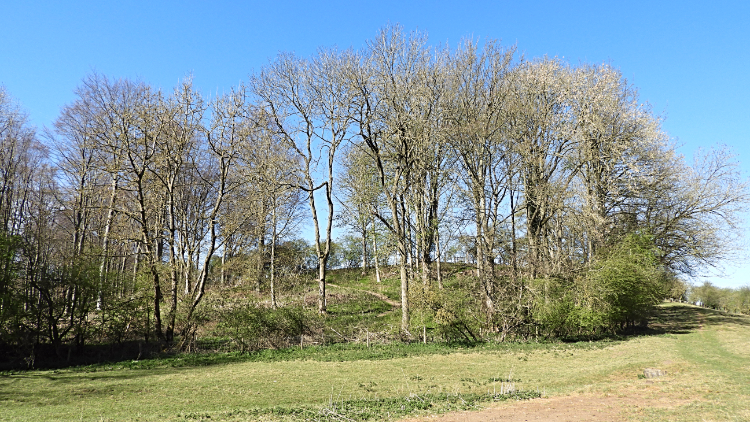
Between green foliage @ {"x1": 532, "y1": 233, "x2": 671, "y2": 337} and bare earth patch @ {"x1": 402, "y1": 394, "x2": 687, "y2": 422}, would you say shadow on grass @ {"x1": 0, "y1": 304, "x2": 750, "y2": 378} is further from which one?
bare earth patch @ {"x1": 402, "y1": 394, "x2": 687, "y2": 422}

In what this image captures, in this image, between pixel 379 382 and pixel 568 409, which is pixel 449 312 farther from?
pixel 568 409

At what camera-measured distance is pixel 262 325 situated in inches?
782

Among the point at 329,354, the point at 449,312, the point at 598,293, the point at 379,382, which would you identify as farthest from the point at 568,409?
the point at 598,293

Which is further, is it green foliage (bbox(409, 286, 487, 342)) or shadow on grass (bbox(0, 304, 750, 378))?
green foliage (bbox(409, 286, 487, 342))

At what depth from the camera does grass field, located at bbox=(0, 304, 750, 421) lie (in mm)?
10039

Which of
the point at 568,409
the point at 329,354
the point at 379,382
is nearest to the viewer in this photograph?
the point at 568,409

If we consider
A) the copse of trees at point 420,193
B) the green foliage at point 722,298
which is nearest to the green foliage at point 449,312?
the copse of trees at point 420,193

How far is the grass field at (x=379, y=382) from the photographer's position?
10039 millimetres

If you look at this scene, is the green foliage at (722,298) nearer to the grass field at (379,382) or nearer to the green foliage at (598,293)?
the green foliage at (598,293)

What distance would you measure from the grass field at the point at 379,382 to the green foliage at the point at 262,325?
128 centimetres

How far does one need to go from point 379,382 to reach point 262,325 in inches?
320

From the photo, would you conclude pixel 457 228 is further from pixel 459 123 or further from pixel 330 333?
pixel 330 333

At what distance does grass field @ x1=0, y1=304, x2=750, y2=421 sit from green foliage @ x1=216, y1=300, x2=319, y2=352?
1283 mm

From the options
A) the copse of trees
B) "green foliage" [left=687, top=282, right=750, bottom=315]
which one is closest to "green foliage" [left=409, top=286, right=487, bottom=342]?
the copse of trees
